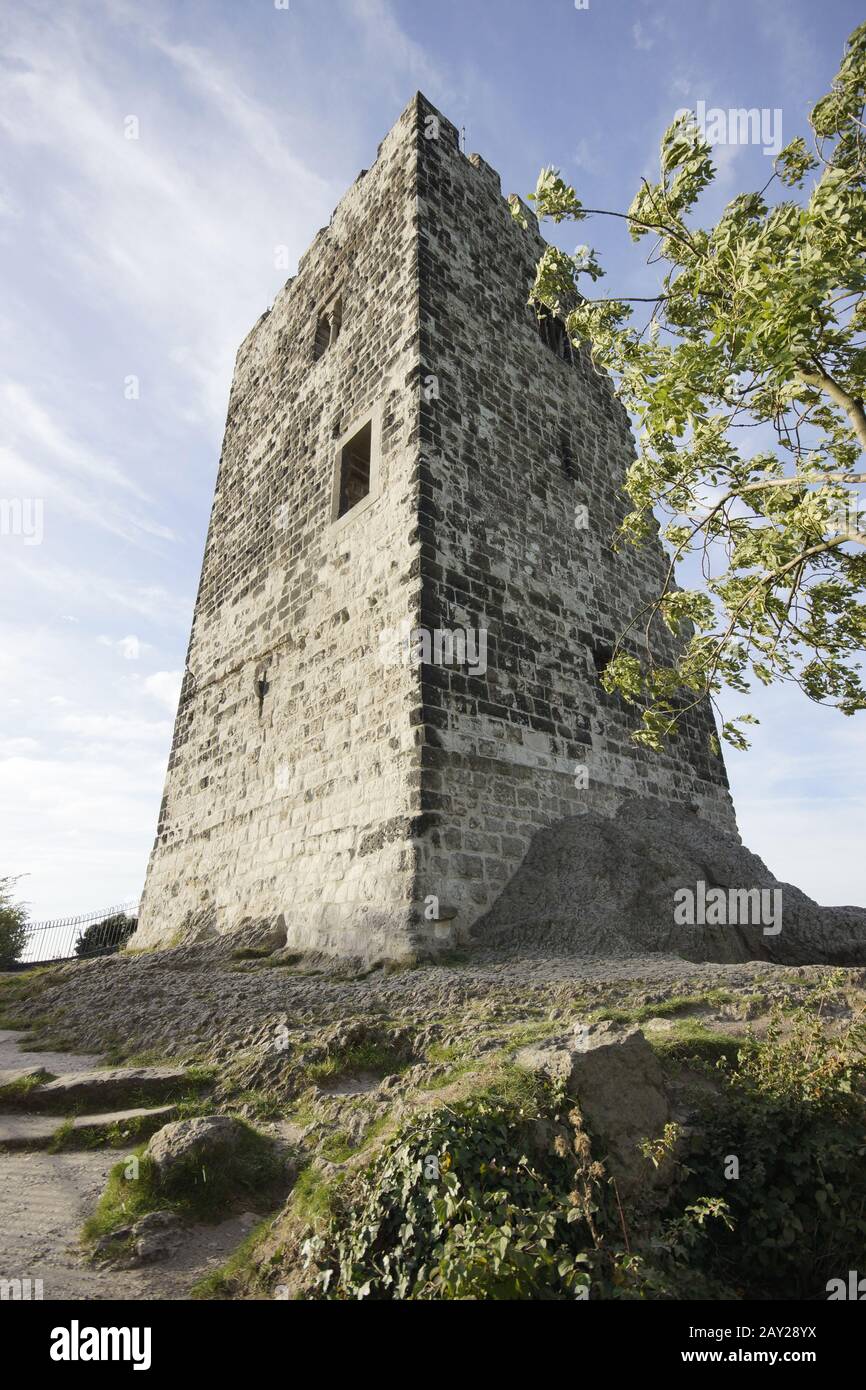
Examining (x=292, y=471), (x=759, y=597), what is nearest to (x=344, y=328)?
(x=292, y=471)

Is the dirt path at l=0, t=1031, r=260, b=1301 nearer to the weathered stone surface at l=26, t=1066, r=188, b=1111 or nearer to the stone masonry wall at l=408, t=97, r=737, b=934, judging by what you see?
the weathered stone surface at l=26, t=1066, r=188, b=1111

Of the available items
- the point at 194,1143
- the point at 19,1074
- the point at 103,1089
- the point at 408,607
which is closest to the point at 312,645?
the point at 408,607

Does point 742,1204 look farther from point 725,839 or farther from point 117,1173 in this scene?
point 725,839

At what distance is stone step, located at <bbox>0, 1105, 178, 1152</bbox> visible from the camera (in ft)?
12.7

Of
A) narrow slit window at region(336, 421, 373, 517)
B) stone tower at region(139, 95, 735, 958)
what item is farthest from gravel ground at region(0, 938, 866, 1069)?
narrow slit window at region(336, 421, 373, 517)

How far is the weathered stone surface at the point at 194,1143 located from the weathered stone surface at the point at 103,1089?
3.32 feet

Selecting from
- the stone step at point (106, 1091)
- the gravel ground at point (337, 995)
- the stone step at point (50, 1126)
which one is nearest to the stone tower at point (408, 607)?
the gravel ground at point (337, 995)

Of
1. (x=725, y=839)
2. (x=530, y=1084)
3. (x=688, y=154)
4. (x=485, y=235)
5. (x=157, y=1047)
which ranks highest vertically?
(x=485, y=235)

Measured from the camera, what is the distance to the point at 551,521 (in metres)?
10.0

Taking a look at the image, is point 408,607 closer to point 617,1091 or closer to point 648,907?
point 648,907

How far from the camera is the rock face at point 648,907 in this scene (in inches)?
270
